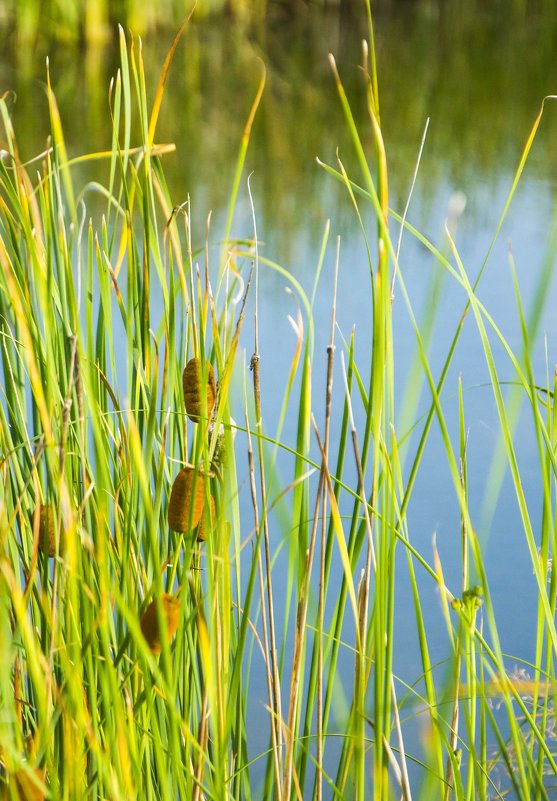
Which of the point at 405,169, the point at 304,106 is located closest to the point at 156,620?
the point at 405,169

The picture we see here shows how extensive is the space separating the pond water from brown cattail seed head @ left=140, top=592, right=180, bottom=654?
21 centimetres

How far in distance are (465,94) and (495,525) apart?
13.5 feet

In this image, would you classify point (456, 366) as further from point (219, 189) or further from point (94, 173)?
point (94, 173)

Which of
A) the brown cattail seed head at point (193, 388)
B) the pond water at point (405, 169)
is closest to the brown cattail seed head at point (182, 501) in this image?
the brown cattail seed head at point (193, 388)

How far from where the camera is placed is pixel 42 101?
4.65 meters

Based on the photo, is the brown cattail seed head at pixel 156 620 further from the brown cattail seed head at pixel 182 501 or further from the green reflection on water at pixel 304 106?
the green reflection on water at pixel 304 106

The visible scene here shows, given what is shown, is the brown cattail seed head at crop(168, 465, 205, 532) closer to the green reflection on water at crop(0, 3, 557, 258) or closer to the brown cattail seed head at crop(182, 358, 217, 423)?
the brown cattail seed head at crop(182, 358, 217, 423)

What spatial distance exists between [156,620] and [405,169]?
139 inches

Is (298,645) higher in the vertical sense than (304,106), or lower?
lower

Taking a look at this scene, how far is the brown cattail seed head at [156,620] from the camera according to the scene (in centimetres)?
38

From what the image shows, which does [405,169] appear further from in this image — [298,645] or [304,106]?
[298,645]

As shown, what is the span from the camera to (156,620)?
384 mm

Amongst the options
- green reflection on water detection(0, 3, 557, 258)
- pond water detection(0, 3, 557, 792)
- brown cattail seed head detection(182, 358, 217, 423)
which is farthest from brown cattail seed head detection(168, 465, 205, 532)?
green reflection on water detection(0, 3, 557, 258)

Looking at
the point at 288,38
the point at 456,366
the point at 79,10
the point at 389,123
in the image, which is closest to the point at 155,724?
the point at 456,366
